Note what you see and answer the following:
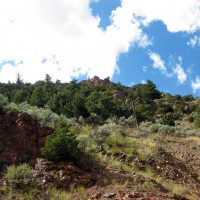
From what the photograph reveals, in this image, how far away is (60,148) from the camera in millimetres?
13945

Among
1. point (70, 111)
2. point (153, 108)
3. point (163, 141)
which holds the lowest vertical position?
point (163, 141)

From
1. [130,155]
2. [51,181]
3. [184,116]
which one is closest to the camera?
[51,181]

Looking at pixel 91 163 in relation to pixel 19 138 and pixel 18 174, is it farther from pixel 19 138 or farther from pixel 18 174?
pixel 18 174

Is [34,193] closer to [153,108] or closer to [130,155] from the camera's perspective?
[130,155]

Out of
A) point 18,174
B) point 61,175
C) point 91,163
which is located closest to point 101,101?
point 91,163

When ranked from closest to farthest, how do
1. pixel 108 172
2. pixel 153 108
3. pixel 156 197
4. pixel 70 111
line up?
1. pixel 156 197
2. pixel 108 172
3. pixel 70 111
4. pixel 153 108

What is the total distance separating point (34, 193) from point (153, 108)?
4712 centimetres

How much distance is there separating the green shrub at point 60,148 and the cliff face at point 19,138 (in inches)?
25.2

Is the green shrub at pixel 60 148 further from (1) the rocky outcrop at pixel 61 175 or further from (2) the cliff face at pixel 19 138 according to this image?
(2) the cliff face at pixel 19 138

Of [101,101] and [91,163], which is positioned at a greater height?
[101,101]


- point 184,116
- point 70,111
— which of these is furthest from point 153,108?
point 70,111

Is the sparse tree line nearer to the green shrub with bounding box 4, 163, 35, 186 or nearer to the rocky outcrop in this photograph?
the rocky outcrop

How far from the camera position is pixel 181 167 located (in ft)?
58.8

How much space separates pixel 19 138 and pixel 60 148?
1.93m
